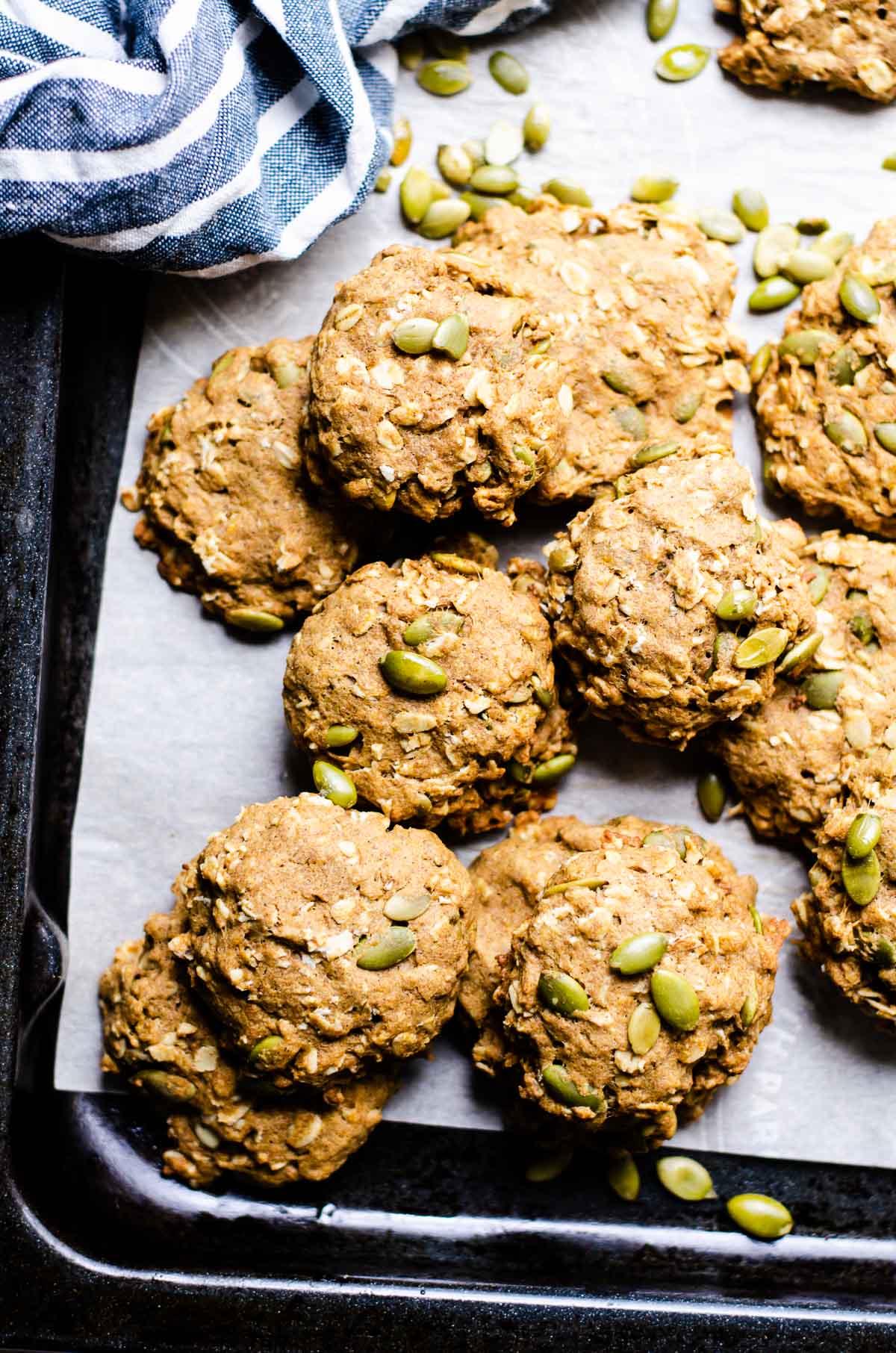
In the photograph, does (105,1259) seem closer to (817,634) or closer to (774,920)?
(774,920)

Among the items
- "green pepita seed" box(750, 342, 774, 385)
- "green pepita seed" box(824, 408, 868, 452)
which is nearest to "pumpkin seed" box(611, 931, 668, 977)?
"green pepita seed" box(824, 408, 868, 452)

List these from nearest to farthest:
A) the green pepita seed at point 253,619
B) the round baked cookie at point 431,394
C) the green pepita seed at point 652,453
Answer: the round baked cookie at point 431,394 < the green pepita seed at point 652,453 < the green pepita seed at point 253,619

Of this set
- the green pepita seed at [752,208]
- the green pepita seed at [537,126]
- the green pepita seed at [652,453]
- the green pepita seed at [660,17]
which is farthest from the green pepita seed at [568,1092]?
the green pepita seed at [660,17]

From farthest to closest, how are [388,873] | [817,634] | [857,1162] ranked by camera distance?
[857,1162] < [817,634] < [388,873]

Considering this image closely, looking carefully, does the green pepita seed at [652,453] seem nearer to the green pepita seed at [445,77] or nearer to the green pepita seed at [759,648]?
the green pepita seed at [759,648]

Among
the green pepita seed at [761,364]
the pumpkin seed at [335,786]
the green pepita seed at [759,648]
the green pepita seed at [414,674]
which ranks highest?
the green pepita seed at [761,364]

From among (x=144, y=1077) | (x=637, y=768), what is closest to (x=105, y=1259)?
(x=144, y=1077)
